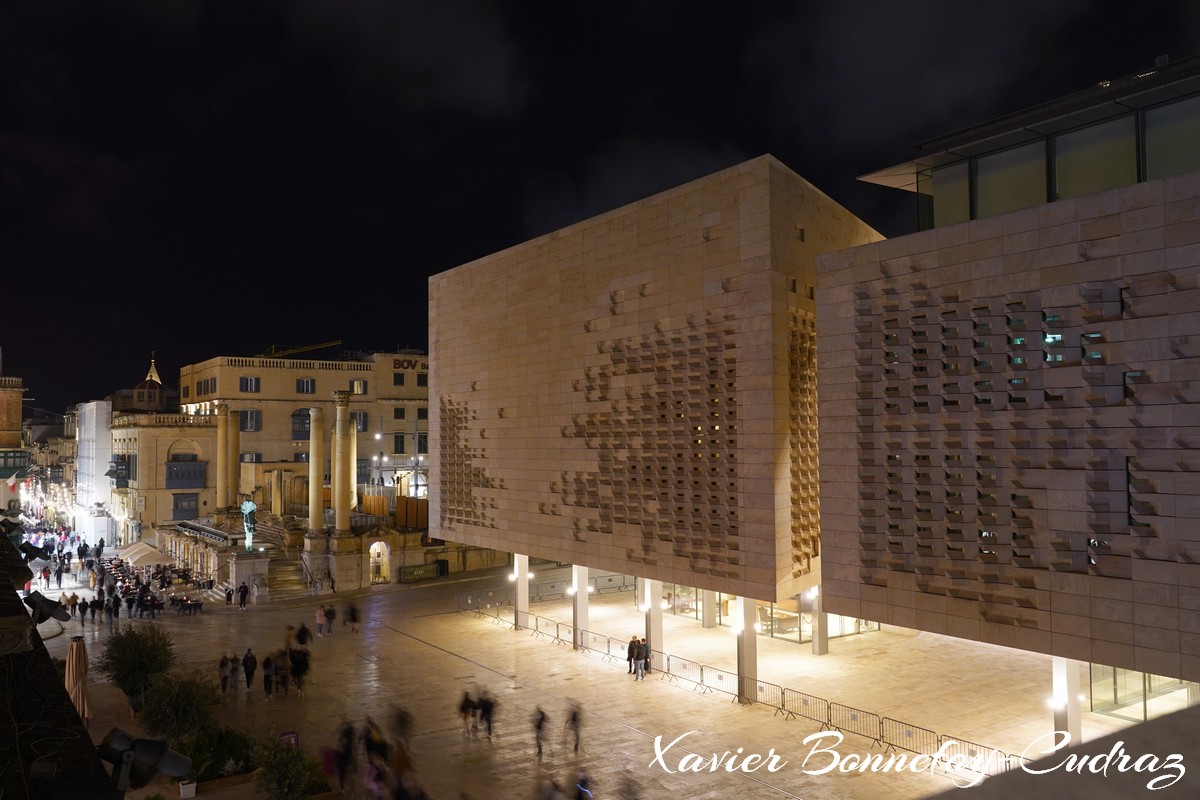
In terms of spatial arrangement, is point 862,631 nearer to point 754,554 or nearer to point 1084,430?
point 754,554

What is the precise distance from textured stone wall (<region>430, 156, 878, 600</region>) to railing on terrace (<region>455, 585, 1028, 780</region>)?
3287mm

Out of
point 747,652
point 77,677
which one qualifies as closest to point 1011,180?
point 747,652

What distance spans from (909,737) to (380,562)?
30465 mm

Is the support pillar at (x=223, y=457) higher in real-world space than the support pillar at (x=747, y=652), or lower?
higher

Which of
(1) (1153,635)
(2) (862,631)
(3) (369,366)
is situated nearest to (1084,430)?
(1) (1153,635)

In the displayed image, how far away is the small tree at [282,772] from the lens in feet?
45.6

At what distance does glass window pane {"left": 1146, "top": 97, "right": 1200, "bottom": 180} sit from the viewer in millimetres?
15562

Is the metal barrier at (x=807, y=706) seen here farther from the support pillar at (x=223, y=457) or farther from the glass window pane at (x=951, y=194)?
the support pillar at (x=223, y=457)

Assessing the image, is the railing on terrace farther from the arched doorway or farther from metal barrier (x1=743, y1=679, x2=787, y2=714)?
the arched doorway

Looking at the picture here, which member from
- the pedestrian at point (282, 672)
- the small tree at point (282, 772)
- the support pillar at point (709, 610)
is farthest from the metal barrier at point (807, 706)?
the pedestrian at point (282, 672)

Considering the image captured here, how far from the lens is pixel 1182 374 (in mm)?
13789

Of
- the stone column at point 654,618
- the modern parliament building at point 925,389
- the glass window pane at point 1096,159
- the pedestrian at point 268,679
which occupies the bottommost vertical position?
the pedestrian at point 268,679

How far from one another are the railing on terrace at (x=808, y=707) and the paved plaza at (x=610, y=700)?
1.24ft

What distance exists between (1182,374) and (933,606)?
6.34m
